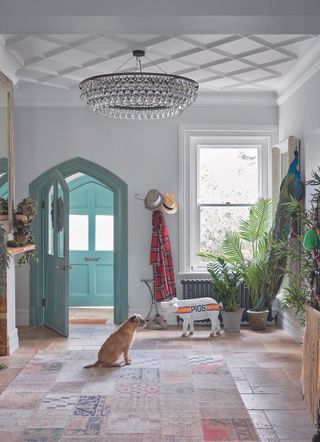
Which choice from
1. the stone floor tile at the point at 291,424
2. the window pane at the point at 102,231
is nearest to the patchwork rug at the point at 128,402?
the stone floor tile at the point at 291,424

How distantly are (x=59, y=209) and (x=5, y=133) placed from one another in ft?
4.93

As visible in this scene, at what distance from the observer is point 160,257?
7598mm

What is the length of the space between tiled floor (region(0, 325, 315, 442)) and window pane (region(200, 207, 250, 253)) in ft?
3.78

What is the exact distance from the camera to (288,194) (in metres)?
6.64

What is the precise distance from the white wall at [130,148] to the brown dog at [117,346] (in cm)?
212

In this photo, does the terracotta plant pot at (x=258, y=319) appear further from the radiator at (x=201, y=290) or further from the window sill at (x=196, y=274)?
the window sill at (x=196, y=274)

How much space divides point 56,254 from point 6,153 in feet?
5.82

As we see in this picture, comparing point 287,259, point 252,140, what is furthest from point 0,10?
point 252,140

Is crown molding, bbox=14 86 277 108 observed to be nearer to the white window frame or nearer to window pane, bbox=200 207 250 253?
the white window frame

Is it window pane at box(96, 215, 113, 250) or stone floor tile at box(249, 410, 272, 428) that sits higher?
window pane at box(96, 215, 113, 250)

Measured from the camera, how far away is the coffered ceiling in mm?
5422

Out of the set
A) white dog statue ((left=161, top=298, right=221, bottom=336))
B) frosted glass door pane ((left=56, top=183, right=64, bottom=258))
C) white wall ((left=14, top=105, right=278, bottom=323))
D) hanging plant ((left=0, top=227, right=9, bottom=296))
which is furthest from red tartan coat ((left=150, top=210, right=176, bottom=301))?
hanging plant ((left=0, top=227, right=9, bottom=296))

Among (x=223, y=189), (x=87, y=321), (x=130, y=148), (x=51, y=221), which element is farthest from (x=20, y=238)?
(x=223, y=189)

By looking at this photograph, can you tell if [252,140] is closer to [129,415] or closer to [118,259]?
[118,259]
